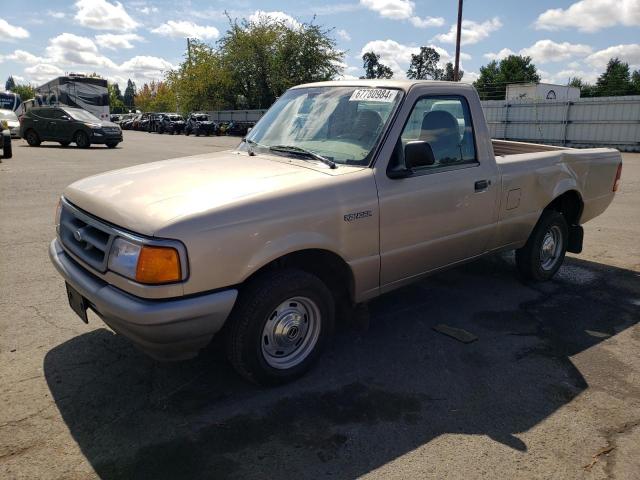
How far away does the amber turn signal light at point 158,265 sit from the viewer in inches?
105

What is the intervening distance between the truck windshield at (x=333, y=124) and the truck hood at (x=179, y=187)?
0.69 ft

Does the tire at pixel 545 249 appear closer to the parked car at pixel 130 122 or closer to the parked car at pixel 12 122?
the parked car at pixel 12 122

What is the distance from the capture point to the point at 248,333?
9.86ft

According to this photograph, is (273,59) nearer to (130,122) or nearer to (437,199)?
(130,122)

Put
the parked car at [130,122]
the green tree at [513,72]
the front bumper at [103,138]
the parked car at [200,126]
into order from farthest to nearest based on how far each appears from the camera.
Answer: the green tree at [513,72] < the parked car at [130,122] < the parked car at [200,126] < the front bumper at [103,138]

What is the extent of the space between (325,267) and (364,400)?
2.99 feet

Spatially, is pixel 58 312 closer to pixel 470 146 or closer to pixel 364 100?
pixel 364 100

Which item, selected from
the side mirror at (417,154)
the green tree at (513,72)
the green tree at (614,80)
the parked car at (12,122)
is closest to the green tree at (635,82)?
the green tree at (614,80)

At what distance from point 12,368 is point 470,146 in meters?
3.81

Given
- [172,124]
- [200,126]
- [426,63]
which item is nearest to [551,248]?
[200,126]

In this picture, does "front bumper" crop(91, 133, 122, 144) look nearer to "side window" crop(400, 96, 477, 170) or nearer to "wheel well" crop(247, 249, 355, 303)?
"side window" crop(400, 96, 477, 170)

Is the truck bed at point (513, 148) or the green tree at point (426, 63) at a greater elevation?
the green tree at point (426, 63)

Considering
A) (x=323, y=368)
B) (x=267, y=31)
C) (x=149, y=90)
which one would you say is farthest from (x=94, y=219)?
(x=149, y=90)

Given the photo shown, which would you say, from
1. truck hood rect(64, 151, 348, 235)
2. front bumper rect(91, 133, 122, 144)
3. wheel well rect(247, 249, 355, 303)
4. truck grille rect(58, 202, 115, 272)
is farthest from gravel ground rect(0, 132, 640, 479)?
front bumper rect(91, 133, 122, 144)
